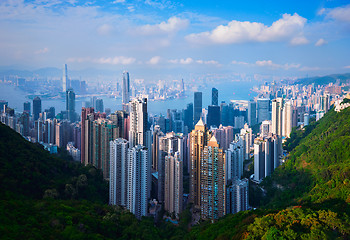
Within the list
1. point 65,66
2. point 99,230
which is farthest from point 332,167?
point 65,66

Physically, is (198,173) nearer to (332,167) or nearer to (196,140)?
(196,140)

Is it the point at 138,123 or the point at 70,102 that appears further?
the point at 70,102

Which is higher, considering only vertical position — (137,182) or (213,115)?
(213,115)

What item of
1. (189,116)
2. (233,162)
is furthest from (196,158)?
(189,116)

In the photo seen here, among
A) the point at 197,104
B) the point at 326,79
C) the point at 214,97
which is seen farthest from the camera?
the point at 214,97

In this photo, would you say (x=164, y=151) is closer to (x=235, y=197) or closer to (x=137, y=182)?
(x=137, y=182)

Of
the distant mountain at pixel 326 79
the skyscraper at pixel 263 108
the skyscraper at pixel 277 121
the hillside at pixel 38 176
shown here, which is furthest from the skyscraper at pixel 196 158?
the skyscraper at pixel 263 108
